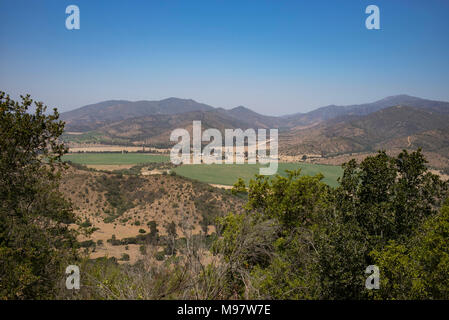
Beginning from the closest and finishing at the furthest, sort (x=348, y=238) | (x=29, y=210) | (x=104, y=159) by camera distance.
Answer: (x=348, y=238) < (x=29, y=210) < (x=104, y=159)

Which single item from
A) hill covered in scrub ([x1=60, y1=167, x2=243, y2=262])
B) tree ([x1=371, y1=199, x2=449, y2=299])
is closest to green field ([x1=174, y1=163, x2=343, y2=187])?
hill covered in scrub ([x1=60, y1=167, x2=243, y2=262])

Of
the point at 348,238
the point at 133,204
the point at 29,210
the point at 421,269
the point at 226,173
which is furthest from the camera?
the point at 226,173

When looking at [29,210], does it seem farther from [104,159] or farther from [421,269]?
[104,159]

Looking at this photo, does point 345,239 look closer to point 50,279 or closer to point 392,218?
point 392,218

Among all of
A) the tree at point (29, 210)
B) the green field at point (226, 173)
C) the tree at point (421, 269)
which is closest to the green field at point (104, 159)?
the green field at point (226, 173)

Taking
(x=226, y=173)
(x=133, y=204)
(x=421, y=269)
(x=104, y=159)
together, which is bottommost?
(x=133, y=204)

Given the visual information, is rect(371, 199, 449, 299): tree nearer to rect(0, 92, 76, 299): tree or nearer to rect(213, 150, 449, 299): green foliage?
rect(213, 150, 449, 299): green foliage

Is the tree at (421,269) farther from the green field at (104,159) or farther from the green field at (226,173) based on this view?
the green field at (104,159)

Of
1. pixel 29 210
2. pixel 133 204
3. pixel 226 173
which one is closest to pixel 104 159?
pixel 226 173
